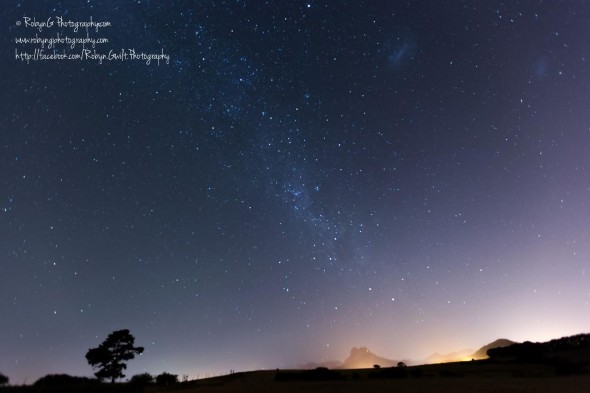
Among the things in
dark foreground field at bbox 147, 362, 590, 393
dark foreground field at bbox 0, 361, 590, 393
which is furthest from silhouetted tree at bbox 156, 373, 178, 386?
dark foreground field at bbox 147, 362, 590, 393

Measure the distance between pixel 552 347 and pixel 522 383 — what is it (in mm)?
30325

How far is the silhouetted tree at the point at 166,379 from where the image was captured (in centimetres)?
3803

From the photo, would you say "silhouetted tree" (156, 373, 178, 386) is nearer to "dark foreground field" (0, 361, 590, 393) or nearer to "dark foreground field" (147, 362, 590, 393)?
"dark foreground field" (0, 361, 590, 393)

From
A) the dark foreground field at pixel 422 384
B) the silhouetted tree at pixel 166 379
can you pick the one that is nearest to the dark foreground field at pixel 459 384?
the dark foreground field at pixel 422 384

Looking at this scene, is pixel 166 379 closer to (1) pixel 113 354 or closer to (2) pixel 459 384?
(1) pixel 113 354

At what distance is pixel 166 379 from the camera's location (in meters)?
38.7

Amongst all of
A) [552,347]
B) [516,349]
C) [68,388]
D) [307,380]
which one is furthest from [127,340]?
[552,347]

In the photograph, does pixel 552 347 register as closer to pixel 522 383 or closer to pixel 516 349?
pixel 516 349

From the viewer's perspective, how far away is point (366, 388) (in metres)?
28.1

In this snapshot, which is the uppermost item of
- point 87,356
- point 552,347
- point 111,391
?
point 87,356

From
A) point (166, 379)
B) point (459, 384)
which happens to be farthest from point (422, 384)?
point (166, 379)

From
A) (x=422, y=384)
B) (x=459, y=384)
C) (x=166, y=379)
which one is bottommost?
(x=459, y=384)

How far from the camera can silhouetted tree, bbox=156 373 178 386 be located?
38.0 meters

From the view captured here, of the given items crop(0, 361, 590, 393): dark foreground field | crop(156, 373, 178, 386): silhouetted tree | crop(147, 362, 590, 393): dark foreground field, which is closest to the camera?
crop(147, 362, 590, 393): dark foreground field
